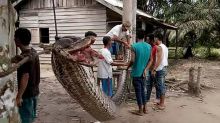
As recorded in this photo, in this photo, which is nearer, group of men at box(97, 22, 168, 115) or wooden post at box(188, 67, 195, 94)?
group of men at box(97, 22, 168, 115)

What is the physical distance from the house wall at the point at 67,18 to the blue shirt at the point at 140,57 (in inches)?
341

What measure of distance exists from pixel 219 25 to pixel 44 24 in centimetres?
1095

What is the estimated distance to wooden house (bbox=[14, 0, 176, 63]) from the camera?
15523 millimetres

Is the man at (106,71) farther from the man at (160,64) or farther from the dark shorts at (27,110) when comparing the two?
the dark shorts at (27,110)

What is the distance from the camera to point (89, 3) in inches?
624

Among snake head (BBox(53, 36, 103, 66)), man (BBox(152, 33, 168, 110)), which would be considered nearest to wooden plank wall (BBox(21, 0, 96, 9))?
man (BBox(152, 33, 168, 110))

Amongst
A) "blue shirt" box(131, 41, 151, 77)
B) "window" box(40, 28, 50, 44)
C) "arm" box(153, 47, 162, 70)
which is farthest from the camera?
"window" box(40, 28, 50, 44)

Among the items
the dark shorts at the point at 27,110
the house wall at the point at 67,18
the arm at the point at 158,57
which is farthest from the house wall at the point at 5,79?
the house wall at the point at 67,18

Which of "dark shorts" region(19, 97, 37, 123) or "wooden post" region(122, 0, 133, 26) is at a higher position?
"wooden post" region(122, 0, 133, 26)

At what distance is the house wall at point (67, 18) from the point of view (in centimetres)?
1564

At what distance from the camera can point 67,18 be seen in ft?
54.3

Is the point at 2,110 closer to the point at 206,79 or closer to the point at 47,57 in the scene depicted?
the point at 206,79

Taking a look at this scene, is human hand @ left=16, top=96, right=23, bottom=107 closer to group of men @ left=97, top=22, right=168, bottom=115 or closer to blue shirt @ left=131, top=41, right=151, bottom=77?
group of men @ left=97, top=22, right=168, bottom=115

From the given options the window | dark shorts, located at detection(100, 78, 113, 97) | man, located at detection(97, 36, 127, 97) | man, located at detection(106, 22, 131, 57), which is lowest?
the window
